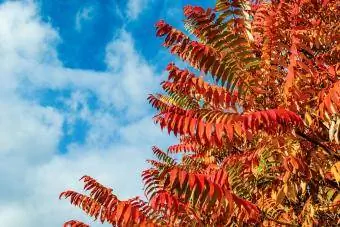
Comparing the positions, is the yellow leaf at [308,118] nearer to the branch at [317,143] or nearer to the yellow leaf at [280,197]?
the branch at [317,143]

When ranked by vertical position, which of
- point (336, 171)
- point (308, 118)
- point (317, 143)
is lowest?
point (336, 171)

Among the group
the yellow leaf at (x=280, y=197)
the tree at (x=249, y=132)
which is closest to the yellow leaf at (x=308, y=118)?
the tree at (x=249, y=132)

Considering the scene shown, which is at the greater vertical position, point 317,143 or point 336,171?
point 317,143

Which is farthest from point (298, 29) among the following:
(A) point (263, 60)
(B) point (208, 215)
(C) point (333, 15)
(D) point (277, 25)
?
(B) point (208, 215)

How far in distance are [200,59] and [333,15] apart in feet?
10.8

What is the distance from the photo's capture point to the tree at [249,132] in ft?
15.2

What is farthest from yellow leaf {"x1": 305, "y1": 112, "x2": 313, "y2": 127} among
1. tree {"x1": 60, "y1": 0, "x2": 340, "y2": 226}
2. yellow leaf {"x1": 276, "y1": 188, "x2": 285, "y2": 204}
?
yellow leaf {"x1": 276, "y1": 188, "x2": 285, "y2": 204}

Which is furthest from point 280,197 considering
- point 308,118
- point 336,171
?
point 308,118

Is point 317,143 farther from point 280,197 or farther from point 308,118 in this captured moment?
point 280,197

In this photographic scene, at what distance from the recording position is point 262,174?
19.5ft

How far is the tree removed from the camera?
462cm

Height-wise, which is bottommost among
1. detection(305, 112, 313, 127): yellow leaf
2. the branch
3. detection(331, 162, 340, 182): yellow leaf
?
Result: detection(331, 162, 340, 182): yellow leaf

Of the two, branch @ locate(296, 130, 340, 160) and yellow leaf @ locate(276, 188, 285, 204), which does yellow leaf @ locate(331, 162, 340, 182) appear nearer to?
branch @ locate(296, 130, 340, 160)

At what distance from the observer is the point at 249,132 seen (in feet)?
15.6
